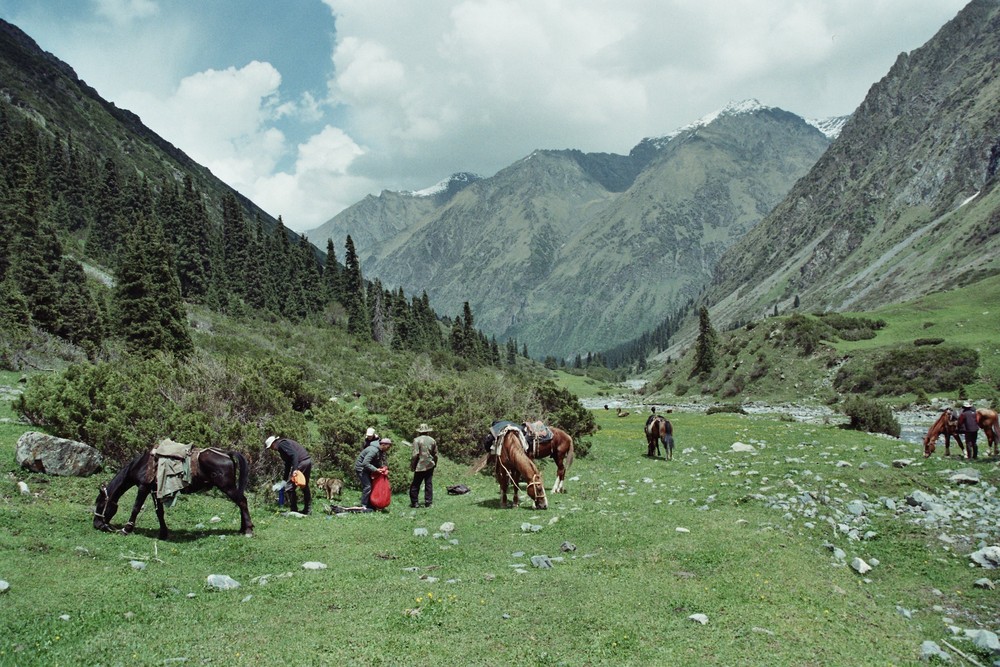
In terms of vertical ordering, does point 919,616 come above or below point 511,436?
below

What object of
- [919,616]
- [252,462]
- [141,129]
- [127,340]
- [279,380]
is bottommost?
[919,616]

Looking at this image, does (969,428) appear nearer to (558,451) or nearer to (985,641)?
(558,451)

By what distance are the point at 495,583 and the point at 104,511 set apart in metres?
8.89

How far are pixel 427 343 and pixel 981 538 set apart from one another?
101332mm

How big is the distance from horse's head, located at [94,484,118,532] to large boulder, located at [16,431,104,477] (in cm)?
391

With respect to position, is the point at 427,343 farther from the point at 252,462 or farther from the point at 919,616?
the point at 919,616

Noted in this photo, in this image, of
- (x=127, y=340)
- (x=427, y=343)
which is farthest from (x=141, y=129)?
(x=127, y=340)

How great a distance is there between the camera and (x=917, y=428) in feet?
124

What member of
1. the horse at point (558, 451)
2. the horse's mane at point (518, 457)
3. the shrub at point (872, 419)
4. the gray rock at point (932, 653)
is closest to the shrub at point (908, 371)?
the shrub at point (872, 419)

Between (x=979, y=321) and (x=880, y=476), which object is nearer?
(x=880, y=476)

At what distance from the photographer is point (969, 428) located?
21281mm

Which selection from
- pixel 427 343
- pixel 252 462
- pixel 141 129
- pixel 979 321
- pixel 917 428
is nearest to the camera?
pixel 252 462

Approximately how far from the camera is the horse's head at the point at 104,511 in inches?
483

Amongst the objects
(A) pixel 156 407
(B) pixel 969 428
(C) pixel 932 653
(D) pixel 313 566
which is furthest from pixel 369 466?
(B) pixel 969 428
